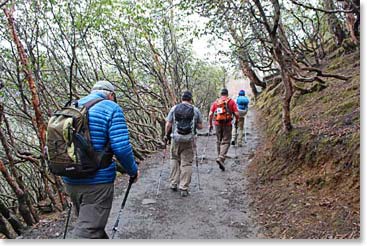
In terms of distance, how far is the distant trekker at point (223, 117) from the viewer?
8609 mm

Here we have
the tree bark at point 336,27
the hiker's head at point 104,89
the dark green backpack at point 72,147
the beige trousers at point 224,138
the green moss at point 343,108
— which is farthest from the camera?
the tree bark at point 336,27

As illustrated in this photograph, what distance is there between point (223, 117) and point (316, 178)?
3.48 meters

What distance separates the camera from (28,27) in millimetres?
8844

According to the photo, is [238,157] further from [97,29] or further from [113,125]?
[113,125]

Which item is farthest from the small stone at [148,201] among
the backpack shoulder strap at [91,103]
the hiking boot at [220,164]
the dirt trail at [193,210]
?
the backpack shoulder strap at [91,103]

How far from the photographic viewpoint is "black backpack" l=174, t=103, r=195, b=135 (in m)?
6.54

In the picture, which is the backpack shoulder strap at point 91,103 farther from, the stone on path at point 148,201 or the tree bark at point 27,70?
the tree bark at point 27,70

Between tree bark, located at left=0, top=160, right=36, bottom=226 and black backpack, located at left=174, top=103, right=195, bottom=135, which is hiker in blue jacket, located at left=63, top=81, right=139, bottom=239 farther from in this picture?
tree bark, located at left=0, top=160, right=36, bottom=226

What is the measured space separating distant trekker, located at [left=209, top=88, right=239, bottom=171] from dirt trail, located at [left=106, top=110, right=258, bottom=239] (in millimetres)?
547

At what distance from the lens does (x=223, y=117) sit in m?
8.62

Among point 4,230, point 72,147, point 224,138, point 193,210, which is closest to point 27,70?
point 4,230

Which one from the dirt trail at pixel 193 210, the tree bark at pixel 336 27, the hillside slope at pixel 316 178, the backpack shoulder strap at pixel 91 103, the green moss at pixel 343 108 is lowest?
the dirt trail at pixel 193 210

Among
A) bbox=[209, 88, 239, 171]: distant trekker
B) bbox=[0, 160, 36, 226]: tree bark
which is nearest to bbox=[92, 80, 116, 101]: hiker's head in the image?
bbox=[0, 160, 36, 226]: tree bark

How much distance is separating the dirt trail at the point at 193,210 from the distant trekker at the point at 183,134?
453 mm
